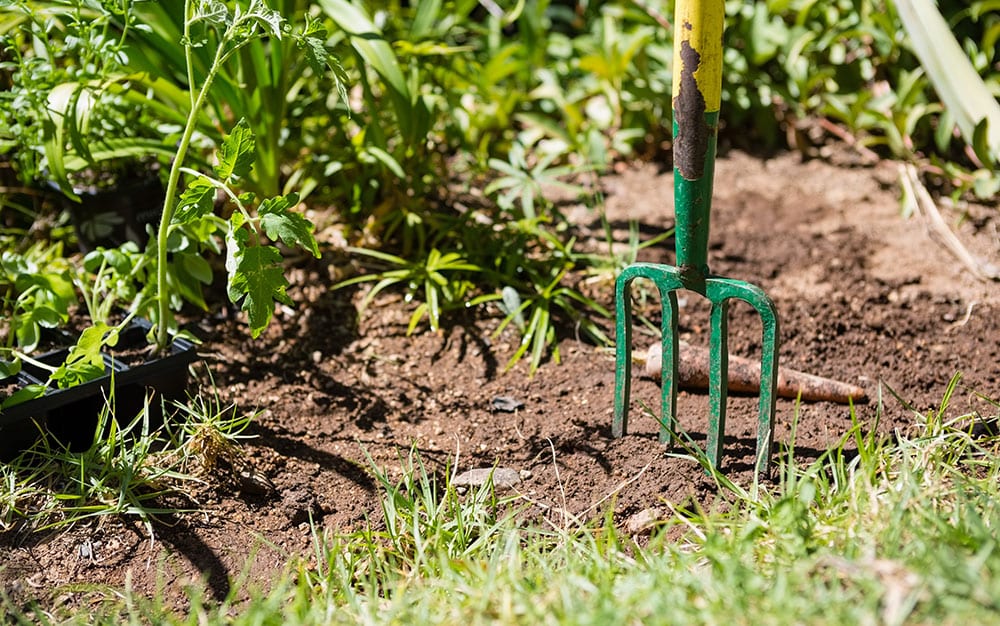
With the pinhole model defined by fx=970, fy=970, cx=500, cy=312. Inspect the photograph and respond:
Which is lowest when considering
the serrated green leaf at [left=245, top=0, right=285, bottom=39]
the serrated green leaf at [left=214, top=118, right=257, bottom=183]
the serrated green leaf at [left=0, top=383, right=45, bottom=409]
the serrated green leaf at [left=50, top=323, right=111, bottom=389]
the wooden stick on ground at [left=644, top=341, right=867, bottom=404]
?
the wooden stick on ground at [left=644, top=341, right=867, bottom=404]

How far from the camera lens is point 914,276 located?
2.62 metres

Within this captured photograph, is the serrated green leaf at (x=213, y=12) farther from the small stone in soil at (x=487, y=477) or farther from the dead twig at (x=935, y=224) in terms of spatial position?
the dead twig at (x=935, y=224)

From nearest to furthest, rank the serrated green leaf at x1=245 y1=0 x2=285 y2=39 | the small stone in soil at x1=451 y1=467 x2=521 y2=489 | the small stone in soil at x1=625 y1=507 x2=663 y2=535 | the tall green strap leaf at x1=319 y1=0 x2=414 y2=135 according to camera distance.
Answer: the serrated green leaf at x1=245 y1=0 x2=285 y2=39, the small stone in soil at x1=625 y1=507 x2=663 y2=535, the small stone in soil at x1=451 y1=467 x2=521 y2=489, the tall green strap leaf at x1=319 y1=0 x2=414 y2=135

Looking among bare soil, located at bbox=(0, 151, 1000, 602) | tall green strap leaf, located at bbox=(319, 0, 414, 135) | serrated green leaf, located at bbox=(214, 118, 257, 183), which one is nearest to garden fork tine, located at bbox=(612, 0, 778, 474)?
bare soil, located at bbox=(0, 151, 1000, 602)

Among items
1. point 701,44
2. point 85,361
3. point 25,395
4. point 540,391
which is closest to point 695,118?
point 701,44

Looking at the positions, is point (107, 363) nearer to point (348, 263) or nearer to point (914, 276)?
point (348, 263)

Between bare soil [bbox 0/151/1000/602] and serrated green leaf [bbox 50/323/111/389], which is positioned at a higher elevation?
serrated green leaf [bbox 50/323/111/389]

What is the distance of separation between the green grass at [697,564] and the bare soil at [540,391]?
0.09 metres

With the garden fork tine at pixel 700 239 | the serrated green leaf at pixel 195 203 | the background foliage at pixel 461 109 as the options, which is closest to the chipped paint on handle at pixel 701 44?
the garden fork tine at pixel 700 239

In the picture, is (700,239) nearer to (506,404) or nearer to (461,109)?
(506,404)

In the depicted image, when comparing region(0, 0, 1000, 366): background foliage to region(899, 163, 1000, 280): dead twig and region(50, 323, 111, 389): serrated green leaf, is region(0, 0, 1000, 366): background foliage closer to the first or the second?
region(899, 163, 1000, 280): dead twig

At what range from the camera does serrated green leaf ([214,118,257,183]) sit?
5.65ft

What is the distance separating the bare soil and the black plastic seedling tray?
0.60ft

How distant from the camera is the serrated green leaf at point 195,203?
1.71 m
